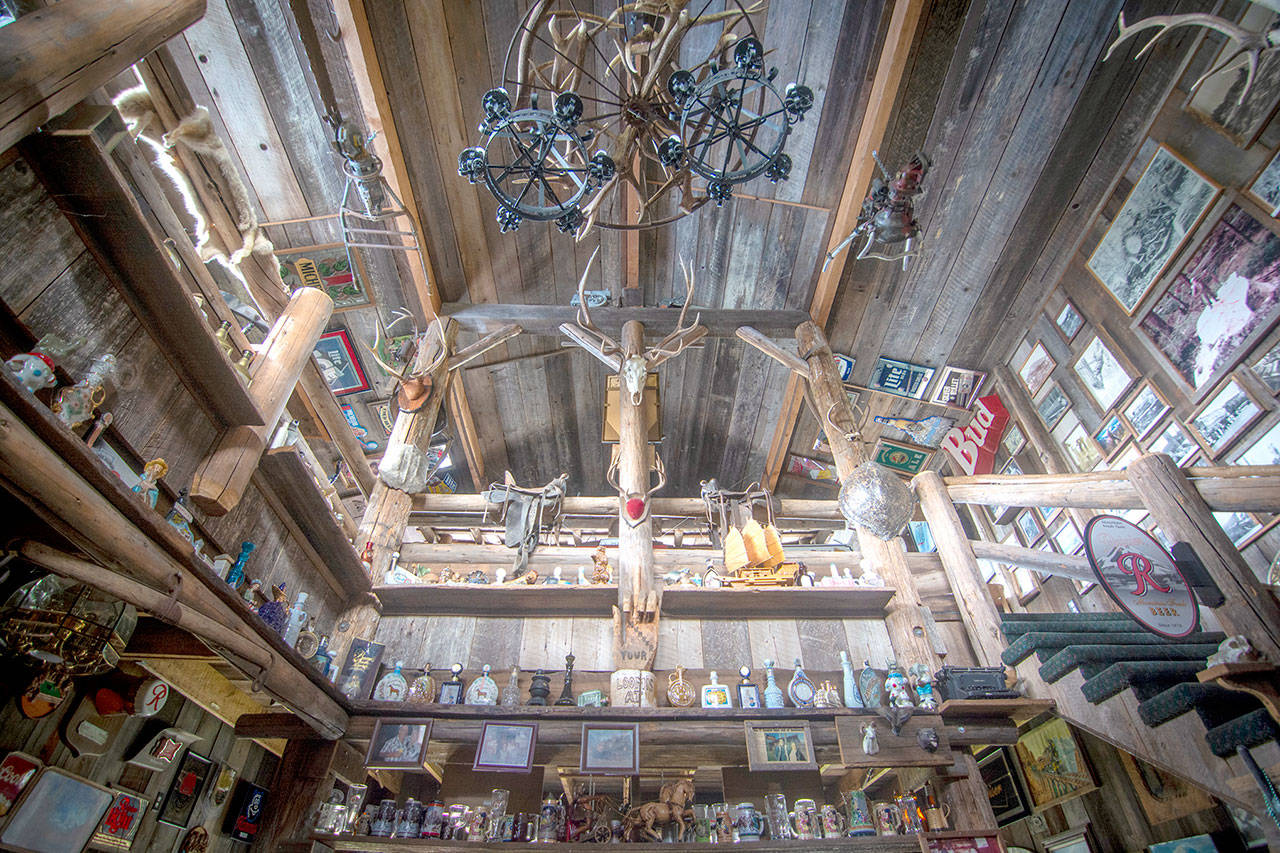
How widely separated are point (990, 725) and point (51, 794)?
15.1 ft

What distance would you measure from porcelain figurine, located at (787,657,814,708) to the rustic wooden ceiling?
366 cm

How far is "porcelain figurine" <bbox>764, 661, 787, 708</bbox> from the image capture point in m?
3.98

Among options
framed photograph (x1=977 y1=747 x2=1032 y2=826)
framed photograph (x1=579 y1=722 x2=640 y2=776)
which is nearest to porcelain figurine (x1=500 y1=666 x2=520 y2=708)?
framed photograph (x1=579 y1=722 x2=640 y2=776)

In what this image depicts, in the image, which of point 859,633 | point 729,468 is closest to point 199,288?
point 859,633

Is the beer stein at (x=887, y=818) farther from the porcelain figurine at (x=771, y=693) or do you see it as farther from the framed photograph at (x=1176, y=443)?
the framed photograph at (x=1176, y=443)

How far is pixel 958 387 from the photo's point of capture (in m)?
6.62

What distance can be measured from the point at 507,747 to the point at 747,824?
1435 mm

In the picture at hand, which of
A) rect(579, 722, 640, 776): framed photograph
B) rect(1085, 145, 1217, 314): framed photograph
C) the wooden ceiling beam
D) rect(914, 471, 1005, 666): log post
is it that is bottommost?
rect(579, 722, 640, 776): framed photograph

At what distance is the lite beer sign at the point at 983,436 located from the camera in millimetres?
6262

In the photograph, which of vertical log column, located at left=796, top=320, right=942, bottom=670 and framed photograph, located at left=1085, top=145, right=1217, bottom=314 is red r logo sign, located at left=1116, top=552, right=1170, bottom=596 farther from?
framed photograph, located at left=1085, top=145, right=1217, bottom=314

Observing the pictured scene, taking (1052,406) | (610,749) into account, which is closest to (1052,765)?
(1052,406)

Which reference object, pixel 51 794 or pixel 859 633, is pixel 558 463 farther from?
pixel 51 794

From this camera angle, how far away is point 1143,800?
446cm

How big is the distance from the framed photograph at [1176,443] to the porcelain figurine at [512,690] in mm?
4863
